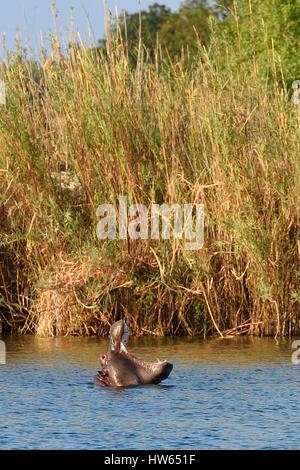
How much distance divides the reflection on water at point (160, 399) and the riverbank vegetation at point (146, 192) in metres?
0.42

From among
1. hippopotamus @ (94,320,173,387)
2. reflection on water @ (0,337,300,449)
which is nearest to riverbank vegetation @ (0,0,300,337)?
reflection on water @ (0,337,300,449)

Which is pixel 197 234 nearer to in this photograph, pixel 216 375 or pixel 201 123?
pixel 201 123

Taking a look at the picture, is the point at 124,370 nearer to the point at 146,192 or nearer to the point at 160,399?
the point at 160,399

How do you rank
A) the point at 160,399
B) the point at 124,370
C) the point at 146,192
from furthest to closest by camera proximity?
the point at 146,192 < the point at 124,370 < the point at 160,399

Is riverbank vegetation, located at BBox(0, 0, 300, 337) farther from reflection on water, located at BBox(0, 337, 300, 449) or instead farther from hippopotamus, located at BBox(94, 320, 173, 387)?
hippopotamus, located at BBox(94, 320, 173, 387)

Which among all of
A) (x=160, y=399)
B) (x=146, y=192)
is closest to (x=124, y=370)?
(x=160, y=399)

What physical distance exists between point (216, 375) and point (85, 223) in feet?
9.79

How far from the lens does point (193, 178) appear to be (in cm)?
1366

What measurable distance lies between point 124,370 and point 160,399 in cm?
65

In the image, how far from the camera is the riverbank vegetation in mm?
13227

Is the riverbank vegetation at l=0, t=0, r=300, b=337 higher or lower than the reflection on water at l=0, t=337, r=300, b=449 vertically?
higher

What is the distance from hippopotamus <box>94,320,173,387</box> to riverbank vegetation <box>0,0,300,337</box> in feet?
6.77

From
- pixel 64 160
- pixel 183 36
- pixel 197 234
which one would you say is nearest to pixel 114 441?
pixel 197 234

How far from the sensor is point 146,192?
13617mm
